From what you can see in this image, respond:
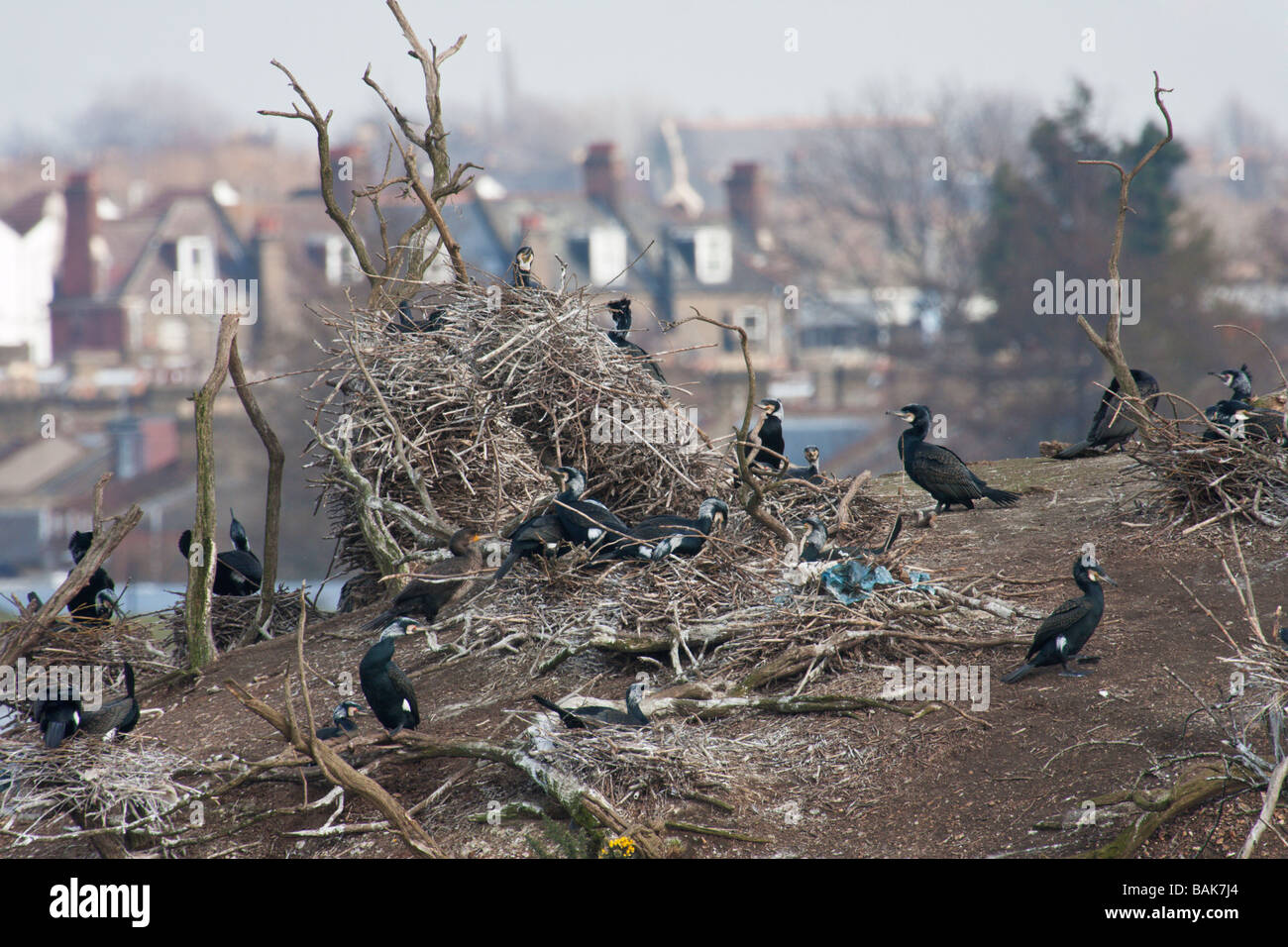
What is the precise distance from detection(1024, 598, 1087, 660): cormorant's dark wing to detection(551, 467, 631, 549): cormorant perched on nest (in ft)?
8.69

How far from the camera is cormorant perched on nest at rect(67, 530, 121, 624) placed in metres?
9.11

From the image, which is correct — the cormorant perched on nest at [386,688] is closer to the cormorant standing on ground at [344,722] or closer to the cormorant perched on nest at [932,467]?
the cormorant standing on ground at [344,722]

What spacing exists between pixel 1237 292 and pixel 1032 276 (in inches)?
401

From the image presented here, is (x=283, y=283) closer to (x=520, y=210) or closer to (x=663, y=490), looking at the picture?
(x=520, y=210)

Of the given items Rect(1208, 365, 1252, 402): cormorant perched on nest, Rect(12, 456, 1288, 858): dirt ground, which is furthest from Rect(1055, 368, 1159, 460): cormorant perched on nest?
Rect(12, 456, 1288, 858): dirt ground

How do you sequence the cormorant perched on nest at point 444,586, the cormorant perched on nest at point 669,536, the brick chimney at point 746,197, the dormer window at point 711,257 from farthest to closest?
1. the brick chimney at point 746,197
2. the dormer window at point 711,257
3. the cormorant perched on nest at point 444,586
4. the cormorant perched on nest at point 669,536

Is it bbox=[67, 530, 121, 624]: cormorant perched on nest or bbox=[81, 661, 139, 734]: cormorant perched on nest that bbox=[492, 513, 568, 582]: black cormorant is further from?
bbox=[67, 530, 121, 624]: cormorant perched on nest

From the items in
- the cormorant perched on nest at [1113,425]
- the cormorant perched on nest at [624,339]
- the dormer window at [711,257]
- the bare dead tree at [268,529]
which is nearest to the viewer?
the bare dead tree at [268,529]

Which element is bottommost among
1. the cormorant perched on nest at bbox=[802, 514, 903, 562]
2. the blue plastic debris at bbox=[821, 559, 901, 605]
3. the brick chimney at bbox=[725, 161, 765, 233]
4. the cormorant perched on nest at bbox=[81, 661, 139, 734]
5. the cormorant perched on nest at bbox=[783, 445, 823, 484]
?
the cormorant perched on nest at bbox=[81, 661, 139, 734]

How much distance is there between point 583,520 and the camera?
8.29 meters

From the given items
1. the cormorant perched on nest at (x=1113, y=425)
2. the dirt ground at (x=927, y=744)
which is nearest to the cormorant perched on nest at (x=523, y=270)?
the dirt ground at (x=927, y=744)

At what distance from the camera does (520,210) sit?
178 ft

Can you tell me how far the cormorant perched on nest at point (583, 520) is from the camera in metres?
8.29

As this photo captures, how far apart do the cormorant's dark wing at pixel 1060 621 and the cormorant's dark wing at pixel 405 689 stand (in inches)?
124
